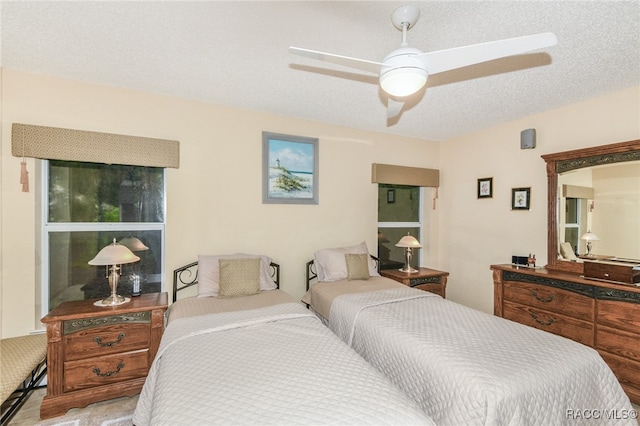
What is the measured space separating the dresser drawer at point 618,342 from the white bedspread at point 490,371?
2.83ft

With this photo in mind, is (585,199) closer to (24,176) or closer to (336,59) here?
(336,59)

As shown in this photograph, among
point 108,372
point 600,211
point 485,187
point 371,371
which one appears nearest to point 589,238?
point 600,211

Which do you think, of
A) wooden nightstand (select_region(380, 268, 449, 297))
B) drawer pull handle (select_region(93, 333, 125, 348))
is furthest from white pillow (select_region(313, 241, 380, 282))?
drawer pull handle (select_region(93, 333, 125, 348))

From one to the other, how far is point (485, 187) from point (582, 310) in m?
1.74

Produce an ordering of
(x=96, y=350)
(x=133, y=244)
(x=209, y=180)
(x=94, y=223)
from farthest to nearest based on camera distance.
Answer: (x=209, y=180), (x=133, y=244), (x=94, y=223), (x=96, y=350)

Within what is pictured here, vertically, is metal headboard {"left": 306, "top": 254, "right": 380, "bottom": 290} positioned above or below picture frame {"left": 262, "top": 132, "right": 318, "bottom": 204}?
below

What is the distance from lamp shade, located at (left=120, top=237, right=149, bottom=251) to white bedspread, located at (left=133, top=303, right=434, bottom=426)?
113 centimetres

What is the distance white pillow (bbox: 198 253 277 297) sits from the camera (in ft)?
8.64

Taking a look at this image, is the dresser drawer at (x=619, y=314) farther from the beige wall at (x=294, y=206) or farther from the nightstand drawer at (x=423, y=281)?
the nightstand drawer at (x=423, y=281)

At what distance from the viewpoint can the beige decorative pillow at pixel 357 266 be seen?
3197 mm

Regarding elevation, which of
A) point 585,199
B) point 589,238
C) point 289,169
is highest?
point 289,169

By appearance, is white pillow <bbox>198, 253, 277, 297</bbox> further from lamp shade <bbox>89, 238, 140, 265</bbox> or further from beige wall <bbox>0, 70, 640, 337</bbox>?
lamp shade <bbox>89, 238, 140, 265</bbox>

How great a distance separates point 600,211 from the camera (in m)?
2.80

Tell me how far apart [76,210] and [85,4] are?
1.75 metres
